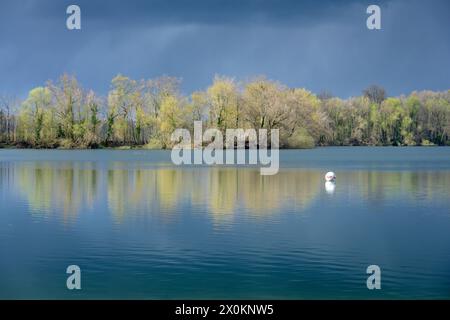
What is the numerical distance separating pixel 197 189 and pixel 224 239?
42.0 feet

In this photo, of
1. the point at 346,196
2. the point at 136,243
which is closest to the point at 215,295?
the point at 136,243

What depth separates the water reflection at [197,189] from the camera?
24953 millimetres

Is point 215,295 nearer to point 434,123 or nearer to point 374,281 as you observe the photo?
point 374,281

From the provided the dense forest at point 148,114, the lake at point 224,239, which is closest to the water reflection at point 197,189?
the lake at point 224,239

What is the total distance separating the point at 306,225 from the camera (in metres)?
20.8

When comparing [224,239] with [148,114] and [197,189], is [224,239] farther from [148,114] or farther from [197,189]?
[148,114]

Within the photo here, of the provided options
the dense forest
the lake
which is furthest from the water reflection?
the dense forest

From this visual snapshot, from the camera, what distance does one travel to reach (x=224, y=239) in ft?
61.0

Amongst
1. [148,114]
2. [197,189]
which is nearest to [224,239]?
[197,189]

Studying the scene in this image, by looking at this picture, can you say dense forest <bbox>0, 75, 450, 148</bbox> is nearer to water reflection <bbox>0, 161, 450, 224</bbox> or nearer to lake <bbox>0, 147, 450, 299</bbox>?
water reflection <bbox>0, 161, 450, 224</bbox>

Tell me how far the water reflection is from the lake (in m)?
0.08

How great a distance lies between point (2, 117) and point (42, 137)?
12.8m

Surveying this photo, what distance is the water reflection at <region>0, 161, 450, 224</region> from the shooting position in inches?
982

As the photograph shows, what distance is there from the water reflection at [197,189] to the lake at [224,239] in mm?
77
